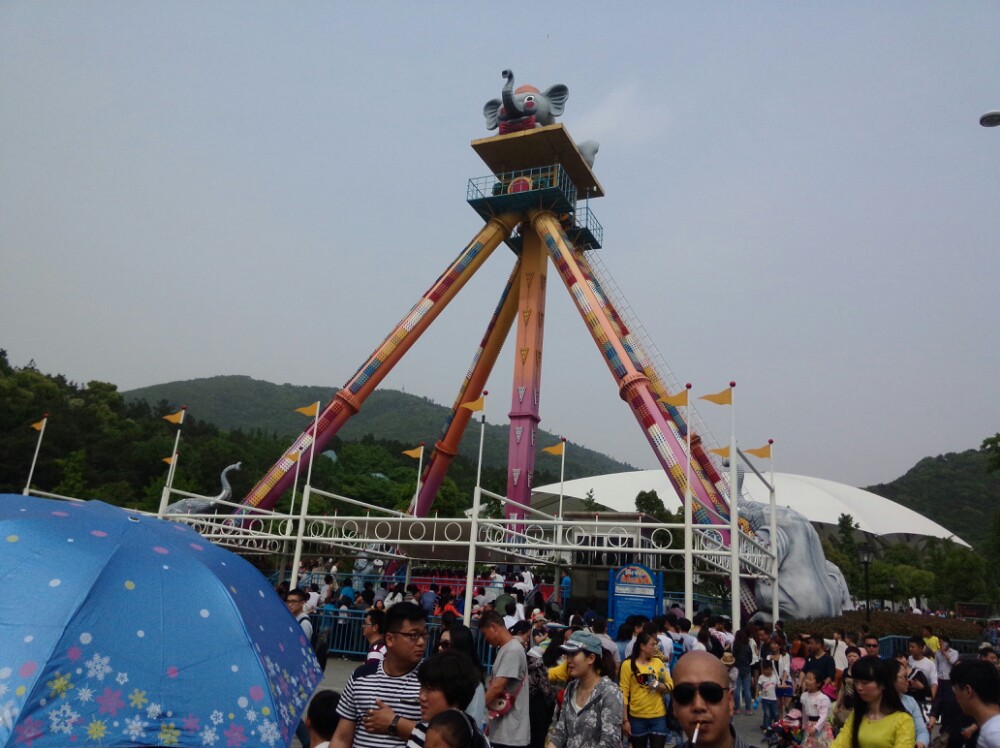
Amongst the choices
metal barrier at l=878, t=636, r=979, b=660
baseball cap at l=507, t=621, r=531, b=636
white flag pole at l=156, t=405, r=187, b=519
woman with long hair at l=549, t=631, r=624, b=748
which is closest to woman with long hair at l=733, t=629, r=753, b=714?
metal barrier at l=878, t=636, r=979, b=660

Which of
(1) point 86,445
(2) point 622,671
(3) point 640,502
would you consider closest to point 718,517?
(2) point 622,671

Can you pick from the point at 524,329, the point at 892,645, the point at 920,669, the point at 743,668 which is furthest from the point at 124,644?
the point at 524,329

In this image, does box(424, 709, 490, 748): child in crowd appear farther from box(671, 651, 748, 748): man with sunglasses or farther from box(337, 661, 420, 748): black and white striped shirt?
box(337, 661, 420, 748): black and white striped shirt

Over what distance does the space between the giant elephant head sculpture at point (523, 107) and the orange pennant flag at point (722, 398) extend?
15.1 meters

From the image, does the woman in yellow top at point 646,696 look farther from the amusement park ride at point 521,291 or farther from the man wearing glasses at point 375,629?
the amusement park ride at point 521,291

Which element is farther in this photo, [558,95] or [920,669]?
[558,95]

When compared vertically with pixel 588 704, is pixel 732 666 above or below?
below

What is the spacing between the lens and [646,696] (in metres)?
6.25

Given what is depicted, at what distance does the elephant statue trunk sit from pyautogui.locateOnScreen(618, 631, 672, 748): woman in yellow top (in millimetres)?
23182

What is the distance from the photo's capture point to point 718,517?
Answer: 17.2 meters

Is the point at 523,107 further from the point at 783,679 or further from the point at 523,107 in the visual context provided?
the point at 783,679

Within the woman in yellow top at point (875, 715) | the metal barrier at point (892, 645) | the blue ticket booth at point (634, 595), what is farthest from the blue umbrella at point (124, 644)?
the metal barrier at point (892, 645)

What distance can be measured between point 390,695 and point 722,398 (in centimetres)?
1182

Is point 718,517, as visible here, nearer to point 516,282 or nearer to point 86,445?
point 516,282
